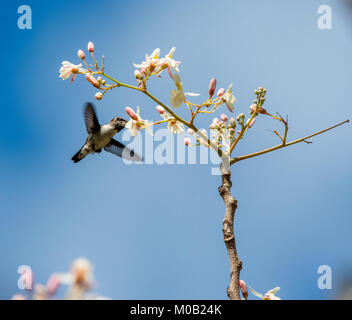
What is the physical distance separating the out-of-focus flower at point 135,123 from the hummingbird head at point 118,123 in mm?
1881

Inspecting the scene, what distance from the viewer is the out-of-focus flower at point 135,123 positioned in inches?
103

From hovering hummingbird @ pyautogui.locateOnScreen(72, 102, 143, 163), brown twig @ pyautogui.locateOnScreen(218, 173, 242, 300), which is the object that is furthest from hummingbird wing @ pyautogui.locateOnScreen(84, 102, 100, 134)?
brown twig @ pyautogui.locateOnScreen(218, 173, 242, 300)

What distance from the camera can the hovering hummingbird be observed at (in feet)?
15.0

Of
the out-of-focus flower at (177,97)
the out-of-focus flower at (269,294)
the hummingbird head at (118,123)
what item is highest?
the hummingbird head at (118,123)

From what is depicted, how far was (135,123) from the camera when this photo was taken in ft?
8.68

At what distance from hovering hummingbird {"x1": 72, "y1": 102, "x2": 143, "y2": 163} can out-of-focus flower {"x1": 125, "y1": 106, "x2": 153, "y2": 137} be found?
1896 mm

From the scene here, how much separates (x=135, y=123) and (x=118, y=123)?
6.49 feet

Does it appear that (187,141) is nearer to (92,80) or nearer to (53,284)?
(92,80)

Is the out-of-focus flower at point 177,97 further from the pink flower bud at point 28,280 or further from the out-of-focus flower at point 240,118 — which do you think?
the pink flower bud at point 28,280

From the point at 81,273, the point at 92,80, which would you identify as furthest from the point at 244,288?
the point at 92,80

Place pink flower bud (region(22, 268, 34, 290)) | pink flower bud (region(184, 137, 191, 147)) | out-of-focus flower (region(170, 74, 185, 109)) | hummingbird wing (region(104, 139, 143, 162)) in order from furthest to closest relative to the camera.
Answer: hummingbird wing (region(104, 139, 143, 162))
pink flower bud (region(184, 137, 191, 147))
out-of-focus flower (region(170, 74, 185, 109))
pink flower bud (region(22, 268, 34, 290))

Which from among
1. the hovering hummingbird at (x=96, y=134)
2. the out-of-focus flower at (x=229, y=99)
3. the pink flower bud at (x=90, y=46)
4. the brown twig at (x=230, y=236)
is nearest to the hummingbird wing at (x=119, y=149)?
the hovering hummingbird at (x=96, y=134)

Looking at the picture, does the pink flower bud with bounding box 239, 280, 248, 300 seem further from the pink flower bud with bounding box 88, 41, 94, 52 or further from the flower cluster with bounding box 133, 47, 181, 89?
the pink flower bud with bounding box 88, 41, 94, 52
